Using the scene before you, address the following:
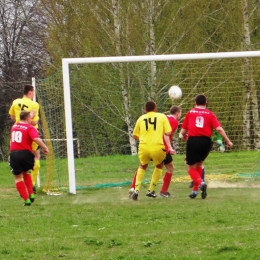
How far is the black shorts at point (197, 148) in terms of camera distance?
1268 centimetres

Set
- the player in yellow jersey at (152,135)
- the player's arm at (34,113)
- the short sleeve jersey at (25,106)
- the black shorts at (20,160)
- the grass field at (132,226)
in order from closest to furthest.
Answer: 1. the grass field at (132,226)
2. the black shorts at (20,160)
3. the player in yellow jersey at (152,135)
4. the player's arm at (34,113)
5. the short sleeve jersey at (25,106)

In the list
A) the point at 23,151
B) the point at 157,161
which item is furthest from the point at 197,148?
the point at 23,151

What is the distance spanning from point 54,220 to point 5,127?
3108 centimetres

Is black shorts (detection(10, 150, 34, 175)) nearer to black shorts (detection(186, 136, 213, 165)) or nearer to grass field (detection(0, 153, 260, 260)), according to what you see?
grass field (detection(0, 153, 260, 260))

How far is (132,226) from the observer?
9.57m

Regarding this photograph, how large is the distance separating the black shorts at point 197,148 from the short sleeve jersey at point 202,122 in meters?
0.08

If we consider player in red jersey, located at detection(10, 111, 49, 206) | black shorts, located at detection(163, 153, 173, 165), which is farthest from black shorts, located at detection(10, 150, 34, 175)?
black shorts, located at detection(163, 153, 173, 165)

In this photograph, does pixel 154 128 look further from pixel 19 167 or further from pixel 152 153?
pixel 19 167

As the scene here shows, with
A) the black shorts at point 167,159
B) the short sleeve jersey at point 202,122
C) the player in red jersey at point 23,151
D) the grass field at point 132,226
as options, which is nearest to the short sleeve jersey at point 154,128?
the short sleeve jersey at point 202,122

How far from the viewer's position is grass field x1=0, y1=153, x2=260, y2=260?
7.96 meters

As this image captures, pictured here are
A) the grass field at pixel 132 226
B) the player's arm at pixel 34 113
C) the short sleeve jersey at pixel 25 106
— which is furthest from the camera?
the short sleeve jersey at pixel 25 106

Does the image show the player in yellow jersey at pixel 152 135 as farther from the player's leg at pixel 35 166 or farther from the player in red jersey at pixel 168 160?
the player's leg at pixel 35 166

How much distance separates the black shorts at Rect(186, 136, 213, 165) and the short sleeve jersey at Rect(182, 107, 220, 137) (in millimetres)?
84

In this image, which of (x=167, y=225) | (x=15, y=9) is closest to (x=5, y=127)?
(x=15, y=9)
